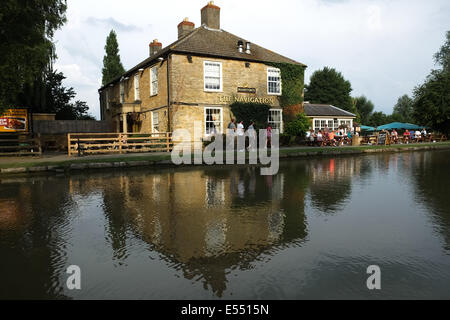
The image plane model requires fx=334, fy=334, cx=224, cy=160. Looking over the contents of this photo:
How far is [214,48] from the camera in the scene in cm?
2419

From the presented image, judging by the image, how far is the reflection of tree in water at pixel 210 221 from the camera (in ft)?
12.4

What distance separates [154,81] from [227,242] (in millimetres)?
22495

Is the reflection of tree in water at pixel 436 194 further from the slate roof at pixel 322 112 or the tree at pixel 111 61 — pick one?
the tree at pixel 111 61

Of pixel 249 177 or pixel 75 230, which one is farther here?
pixel 249 177

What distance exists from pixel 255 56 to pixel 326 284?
2443 centimetres

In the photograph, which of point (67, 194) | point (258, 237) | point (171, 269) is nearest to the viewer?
point (171, 269)

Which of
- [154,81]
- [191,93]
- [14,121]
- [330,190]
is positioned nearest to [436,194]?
[330,190]

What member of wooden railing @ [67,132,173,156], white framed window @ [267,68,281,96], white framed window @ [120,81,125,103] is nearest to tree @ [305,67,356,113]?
white framed window @ [267,68,281,96]

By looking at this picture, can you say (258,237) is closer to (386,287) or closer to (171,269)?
(171,269)

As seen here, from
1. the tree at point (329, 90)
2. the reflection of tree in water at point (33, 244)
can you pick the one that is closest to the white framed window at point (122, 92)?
the reflection of tree in water at point (33, 244)

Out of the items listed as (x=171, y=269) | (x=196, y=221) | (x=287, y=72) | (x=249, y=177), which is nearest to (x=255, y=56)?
(x=287, y=72)

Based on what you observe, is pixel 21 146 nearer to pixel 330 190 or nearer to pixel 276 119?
pixel 330 190

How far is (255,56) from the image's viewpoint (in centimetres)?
2575

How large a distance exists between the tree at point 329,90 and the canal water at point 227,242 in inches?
2215
